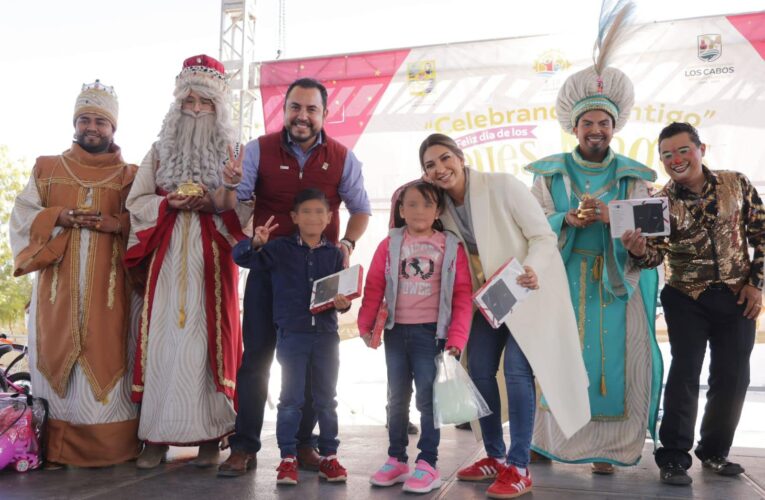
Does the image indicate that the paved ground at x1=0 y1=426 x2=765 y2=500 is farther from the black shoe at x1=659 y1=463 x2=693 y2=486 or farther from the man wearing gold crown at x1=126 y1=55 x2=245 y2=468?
the man wearing gold crown at x1=126 y1=55 x2=245 y2=468

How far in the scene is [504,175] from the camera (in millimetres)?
3232

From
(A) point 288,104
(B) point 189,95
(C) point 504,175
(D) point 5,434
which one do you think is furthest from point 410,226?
(D) point 5,434

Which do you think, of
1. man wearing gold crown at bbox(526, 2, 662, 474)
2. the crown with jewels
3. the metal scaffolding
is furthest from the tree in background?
man wearing gold crown at bbox(526, 2, 662, 474)

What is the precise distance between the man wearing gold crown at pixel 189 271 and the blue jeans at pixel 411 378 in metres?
0.96

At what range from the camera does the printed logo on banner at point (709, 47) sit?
562cm

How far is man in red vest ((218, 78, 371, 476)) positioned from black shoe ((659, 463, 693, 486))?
1669 mm

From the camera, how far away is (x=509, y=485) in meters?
2.94

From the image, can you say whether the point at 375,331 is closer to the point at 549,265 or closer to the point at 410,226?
the point at 410,226

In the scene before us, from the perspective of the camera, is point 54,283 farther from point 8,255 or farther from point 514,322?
point 8,255

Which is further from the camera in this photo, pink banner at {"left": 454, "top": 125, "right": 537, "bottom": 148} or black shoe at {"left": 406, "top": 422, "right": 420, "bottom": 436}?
pink banner at {"left": 454, "top": 125, "right": 537, "bottom": 148}

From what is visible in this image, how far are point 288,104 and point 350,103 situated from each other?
287 cm

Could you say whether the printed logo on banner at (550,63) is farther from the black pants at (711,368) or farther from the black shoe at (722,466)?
the black shoe at (722,466)

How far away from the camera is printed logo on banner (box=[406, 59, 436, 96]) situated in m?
6.23

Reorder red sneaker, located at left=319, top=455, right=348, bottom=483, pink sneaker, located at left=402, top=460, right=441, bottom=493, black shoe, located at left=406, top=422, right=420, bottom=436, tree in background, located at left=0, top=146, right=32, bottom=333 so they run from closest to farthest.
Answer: pink sneaker, located at left=402, top=460, right=441, bottom=493 → red sneaker, located at left=319, top=455, right=348, bottom=483 → black shoe, located at left=406, top=422, right=420, bottom=436 → tree in background, located at left=0, top=146, right=32, bottom=333
